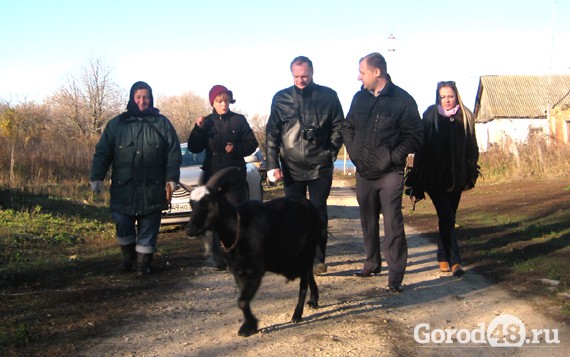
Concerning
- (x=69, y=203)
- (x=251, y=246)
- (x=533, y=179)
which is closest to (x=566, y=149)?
(x=533, y=179)

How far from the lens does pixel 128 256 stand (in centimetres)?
793

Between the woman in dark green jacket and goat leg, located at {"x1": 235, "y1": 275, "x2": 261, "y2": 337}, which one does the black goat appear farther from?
the woman in dark green jacket

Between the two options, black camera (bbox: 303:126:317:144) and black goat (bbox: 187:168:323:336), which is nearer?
black goat (bbox: 187:168:323:336)

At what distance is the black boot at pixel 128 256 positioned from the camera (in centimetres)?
789

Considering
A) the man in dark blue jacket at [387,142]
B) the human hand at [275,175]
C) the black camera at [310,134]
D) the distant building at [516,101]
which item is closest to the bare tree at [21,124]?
the human hand at [275,175]

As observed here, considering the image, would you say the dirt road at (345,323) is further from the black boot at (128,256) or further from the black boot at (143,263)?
the black boot at (128,256)

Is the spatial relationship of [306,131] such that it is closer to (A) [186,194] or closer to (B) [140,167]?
(B) [140,167]

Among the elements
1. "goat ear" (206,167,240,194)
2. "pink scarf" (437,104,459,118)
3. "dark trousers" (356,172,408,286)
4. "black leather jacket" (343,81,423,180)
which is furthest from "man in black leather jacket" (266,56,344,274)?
"goat ear" (206,167,240,194)

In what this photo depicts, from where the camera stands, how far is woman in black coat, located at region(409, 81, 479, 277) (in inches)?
305

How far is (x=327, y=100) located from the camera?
757 centimetres

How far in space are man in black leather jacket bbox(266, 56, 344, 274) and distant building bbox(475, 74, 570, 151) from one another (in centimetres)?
4264

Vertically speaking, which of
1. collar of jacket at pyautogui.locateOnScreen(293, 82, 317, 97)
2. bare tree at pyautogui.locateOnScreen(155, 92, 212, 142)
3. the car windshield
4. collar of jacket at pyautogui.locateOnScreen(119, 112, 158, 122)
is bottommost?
the car windshield

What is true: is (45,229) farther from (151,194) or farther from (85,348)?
(85,348)

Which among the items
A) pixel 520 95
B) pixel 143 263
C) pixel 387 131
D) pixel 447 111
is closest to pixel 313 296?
pixel 387 131
